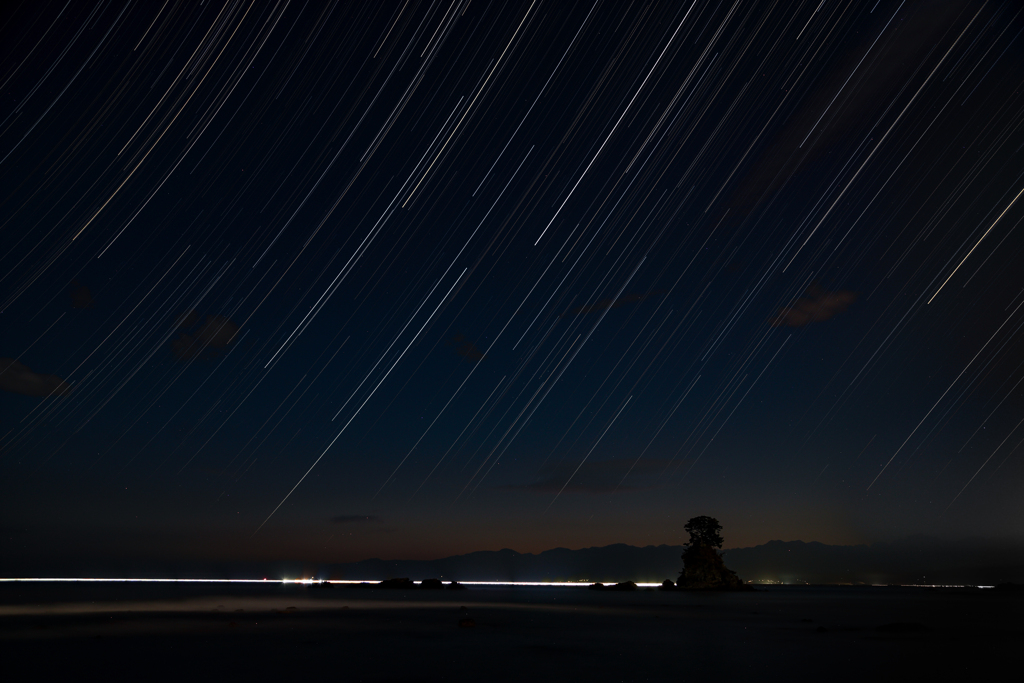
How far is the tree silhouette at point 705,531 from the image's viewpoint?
102m

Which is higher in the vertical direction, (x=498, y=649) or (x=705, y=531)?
(x=705, y=531)

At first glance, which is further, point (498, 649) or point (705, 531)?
point (705, 531)

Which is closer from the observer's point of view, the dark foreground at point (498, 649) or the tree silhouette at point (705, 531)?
the dark foreground at point (498, 649)

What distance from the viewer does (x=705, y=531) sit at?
103125 mm

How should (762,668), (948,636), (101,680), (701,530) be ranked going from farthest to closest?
(701,530), (948,636), (762,668), (101,680)

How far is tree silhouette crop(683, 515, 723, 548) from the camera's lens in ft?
336

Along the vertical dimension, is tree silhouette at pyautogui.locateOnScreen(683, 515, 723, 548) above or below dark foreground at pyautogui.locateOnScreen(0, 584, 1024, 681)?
above

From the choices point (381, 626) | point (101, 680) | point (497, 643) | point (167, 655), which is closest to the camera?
point (101, 680)

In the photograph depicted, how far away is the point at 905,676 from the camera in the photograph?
952 inches

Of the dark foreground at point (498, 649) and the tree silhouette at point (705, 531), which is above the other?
the tree silhouette at point (705, 531)

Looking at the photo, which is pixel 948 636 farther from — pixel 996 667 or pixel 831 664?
pixel 831 664

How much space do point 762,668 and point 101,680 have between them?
2484cm

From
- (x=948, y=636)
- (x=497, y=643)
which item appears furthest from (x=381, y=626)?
(x=948, y=636)

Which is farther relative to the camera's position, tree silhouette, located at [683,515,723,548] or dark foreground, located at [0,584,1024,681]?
tree silhouette, located at [683,515,723,548]
